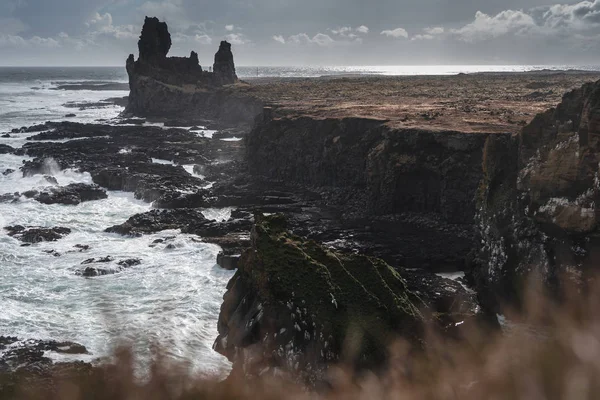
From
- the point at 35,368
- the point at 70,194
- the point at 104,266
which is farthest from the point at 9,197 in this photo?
the point at 35,368

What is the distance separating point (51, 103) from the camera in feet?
424

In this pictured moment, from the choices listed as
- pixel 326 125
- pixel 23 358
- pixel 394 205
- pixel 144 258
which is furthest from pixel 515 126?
pixel 23 358

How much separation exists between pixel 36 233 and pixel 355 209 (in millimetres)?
21593

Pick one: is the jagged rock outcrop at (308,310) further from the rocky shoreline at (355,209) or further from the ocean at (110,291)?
the ocean at (110,291)

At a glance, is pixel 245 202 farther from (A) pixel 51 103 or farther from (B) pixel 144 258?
(A) pixel 51 103

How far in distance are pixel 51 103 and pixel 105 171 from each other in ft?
319

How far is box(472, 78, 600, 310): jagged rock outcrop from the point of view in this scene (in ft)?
59.2

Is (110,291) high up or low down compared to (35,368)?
up

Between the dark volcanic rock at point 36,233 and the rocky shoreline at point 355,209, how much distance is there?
0.13 meters

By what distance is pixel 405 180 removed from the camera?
35.8 m

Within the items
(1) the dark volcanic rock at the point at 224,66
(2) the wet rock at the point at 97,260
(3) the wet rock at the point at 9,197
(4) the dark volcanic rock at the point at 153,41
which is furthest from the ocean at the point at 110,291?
(1) the dark volcanic rock at the point at 224,66

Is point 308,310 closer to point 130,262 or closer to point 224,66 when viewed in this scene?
point 130,262

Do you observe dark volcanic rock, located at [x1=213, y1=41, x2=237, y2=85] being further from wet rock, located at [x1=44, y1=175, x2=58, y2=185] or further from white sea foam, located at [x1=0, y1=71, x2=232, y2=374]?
white sea foam, located at [x1=0, y1=71, x2=232, y2=374]

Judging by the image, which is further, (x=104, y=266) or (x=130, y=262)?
(x=130, y=262)
